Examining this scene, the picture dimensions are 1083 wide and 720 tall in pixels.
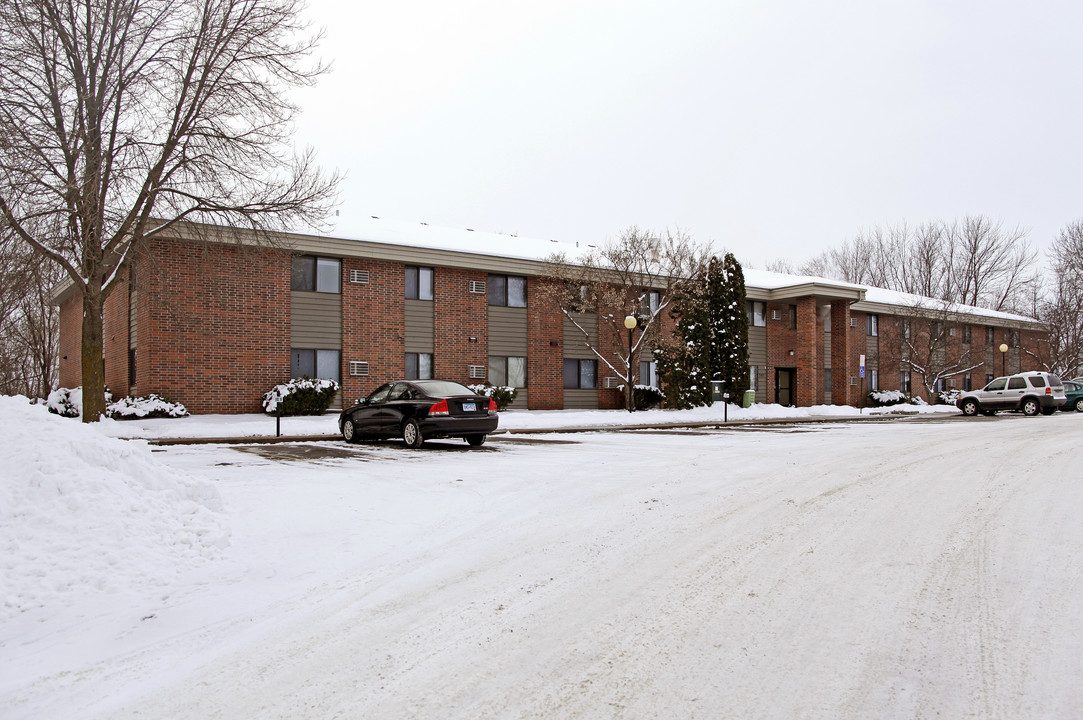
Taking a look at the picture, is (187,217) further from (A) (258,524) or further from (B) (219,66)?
(A) (258,524)

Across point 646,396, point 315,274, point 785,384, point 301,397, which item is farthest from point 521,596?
point 785,384

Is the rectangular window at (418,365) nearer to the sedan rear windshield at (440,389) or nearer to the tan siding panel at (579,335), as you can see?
the tan siding panel at (579,335)

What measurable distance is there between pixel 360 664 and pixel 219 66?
18723 mm

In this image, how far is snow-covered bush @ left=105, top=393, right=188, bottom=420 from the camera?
2133cm

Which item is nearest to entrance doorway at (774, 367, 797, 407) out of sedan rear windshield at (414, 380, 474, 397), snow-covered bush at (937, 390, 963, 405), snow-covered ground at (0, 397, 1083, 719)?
snow-covered bush at (937, 390, 963, 405)

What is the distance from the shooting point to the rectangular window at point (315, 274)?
24.6m

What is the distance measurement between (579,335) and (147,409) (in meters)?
16.2

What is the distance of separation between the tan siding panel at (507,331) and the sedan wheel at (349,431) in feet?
38.3

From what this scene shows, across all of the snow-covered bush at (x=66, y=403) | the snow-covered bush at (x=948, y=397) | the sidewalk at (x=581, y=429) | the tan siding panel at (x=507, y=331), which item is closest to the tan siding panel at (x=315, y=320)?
the tan siding panel at (x=507, y=331)

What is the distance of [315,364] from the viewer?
2484 centimetres

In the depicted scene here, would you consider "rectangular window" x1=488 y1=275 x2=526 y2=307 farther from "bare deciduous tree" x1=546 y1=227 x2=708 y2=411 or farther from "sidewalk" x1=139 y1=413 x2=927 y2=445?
"sidewalk" x1=139 y1=413 x2=927 y2=445

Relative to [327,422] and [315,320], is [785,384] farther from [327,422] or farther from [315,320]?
[327,422]

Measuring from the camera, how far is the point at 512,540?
21.6 feet

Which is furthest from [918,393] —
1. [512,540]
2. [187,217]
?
[512,540]
